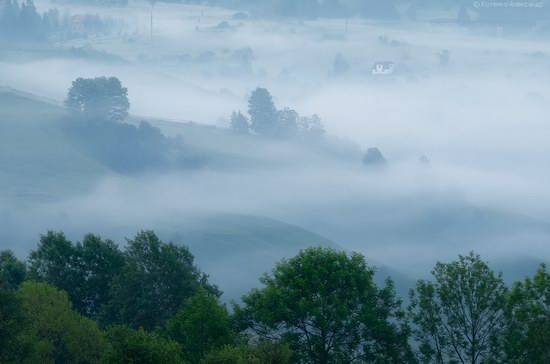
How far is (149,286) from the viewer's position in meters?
66.0

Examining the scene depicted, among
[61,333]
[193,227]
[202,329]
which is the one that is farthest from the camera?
[193,227]

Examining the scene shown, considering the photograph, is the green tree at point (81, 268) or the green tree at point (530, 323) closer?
the green tree at point (530, 323)

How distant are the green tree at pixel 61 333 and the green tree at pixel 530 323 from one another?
75.4 feet

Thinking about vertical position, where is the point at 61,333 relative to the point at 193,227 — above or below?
below

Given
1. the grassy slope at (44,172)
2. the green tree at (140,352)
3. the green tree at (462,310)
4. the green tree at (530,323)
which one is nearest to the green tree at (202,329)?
the green tree at (140,352)

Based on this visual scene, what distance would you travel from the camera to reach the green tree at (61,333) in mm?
54938

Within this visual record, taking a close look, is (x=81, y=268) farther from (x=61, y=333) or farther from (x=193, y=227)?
(x=193, y=227)

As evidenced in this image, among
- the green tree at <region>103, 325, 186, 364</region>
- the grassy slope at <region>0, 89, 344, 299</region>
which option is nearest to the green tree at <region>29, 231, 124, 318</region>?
the green tree at <region>103, 325, 186, 364</region>

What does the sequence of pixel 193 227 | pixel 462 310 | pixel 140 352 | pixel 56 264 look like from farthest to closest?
pixel 193 227, pixel 56 264, pixel 462 310, pixel 140 352

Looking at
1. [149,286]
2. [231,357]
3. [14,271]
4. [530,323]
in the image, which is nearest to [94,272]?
[14,271]

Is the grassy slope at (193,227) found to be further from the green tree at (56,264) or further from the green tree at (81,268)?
the green tree at (56,264)

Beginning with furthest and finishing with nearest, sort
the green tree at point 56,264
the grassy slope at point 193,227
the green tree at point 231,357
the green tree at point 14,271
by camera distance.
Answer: the grassy slope at point 193,227, the green tree at point 14,271, the green tree at point 56,264, the green tree at point 231,357

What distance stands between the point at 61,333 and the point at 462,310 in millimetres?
23565

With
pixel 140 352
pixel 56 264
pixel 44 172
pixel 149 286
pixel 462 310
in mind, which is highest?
pixel 44 172
